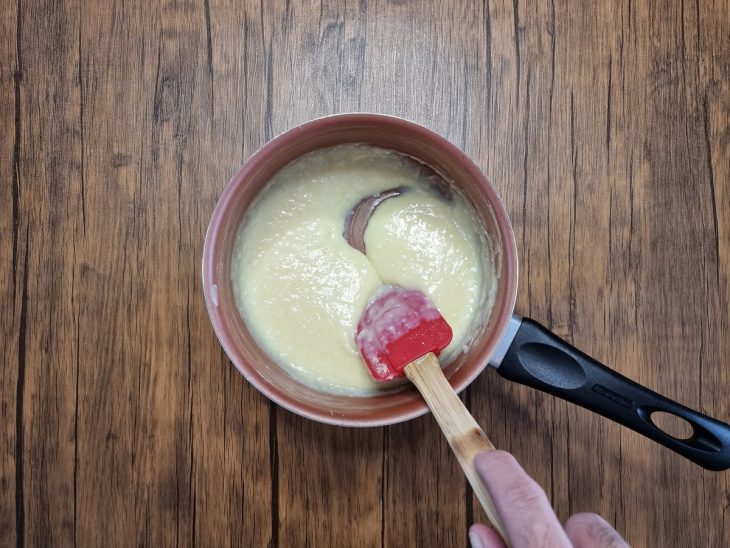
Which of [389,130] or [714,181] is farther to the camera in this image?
[714,181]

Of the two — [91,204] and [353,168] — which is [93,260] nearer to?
[91,204]

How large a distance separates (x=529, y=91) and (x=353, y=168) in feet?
1.17

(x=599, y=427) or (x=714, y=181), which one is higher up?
(x=714, y=181)

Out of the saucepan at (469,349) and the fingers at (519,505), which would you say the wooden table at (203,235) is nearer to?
the saucepan at (469,349)

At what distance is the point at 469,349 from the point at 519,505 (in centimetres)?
27

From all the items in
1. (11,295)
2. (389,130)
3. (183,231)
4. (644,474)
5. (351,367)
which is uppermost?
(389,130)

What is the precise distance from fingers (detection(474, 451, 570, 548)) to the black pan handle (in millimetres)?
174

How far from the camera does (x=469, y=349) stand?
1002mm

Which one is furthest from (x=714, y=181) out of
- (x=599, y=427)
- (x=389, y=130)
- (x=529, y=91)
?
(x=389, y=130)

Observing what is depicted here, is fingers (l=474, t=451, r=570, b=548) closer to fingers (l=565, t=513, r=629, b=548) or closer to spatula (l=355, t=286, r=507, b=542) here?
spatula (l=355, t=286, r=507, b=542)

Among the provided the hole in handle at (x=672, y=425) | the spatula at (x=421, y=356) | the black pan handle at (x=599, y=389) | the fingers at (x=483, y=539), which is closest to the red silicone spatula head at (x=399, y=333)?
the spatula at (x=421, y=356)

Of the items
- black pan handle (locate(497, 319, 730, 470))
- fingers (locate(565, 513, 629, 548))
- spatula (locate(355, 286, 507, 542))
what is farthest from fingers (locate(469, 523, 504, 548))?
black pan handle (locate(497, 319, 730, 470))

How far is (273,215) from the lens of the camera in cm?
105

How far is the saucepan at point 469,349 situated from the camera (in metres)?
0.93
